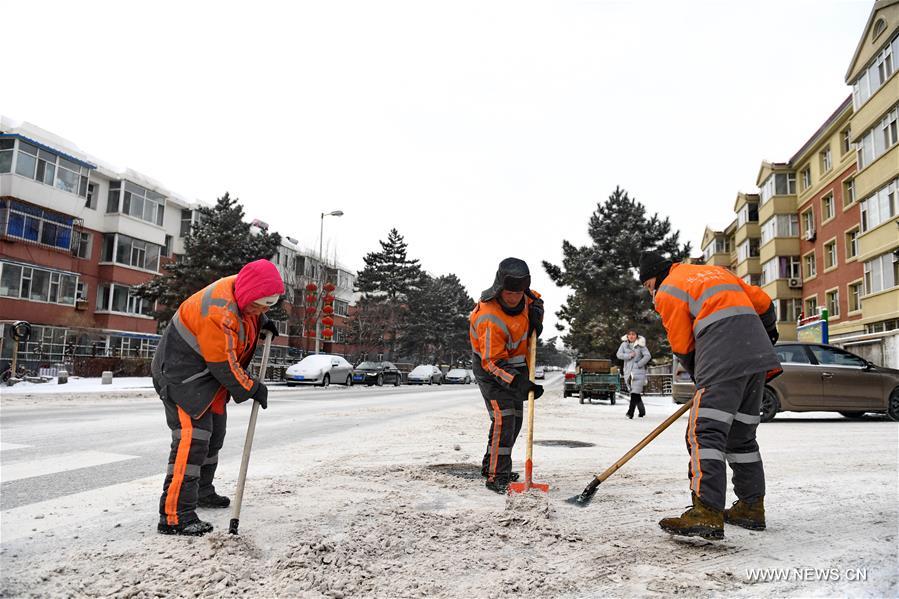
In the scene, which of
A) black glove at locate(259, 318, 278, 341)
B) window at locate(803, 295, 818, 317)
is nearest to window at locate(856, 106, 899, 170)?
window at locate(803, 295, 818, 317)

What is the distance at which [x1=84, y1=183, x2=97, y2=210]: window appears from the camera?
33.3m

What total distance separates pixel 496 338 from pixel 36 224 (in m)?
31.9

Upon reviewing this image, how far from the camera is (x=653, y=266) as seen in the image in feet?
13.4

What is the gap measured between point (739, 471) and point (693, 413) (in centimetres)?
48

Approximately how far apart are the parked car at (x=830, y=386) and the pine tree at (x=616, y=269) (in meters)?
21.6

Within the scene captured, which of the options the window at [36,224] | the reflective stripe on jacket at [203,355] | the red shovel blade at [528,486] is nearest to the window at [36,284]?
the window at [36,224]

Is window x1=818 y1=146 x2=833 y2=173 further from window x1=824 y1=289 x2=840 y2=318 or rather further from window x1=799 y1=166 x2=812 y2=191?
window x1=824 y1=289 x2=840 y2=318

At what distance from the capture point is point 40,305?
28844mm

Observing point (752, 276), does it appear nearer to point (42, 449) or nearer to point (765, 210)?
point (765, 210)

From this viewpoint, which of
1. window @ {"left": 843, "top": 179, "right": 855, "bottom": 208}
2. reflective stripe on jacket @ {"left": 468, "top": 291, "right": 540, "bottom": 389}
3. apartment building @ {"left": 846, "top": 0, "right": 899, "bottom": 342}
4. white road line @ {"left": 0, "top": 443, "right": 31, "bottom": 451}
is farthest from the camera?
window @ {"left": 843, "top": 179, "right": 855, "bottom": 208}

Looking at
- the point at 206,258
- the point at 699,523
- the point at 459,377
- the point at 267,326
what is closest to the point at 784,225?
the point at 459,377

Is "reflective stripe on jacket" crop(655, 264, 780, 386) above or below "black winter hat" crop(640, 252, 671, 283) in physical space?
below

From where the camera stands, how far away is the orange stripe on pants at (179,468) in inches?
133

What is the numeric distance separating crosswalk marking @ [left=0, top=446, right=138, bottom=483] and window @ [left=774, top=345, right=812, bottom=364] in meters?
11.0
